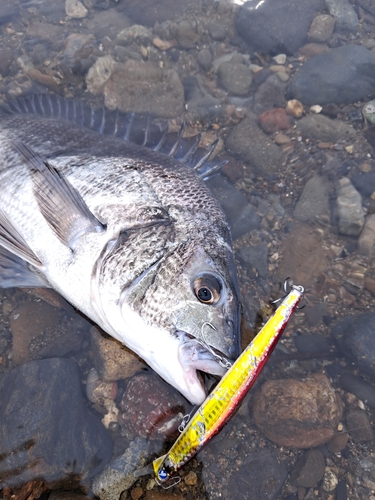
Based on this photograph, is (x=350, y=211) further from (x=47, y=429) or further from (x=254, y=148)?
(x=47, y=429)

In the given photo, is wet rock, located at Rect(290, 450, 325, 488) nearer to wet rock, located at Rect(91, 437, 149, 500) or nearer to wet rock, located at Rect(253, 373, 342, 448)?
wet rock, located at Rect(253, 373, 342, 448)

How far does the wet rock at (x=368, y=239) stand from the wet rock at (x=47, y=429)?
2836 millimetres

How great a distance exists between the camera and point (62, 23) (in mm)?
5445

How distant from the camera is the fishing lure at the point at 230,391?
6.56 feet

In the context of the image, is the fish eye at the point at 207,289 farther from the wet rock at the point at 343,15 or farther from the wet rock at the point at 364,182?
the wet rock at the point at 343,15

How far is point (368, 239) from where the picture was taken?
3822 mm

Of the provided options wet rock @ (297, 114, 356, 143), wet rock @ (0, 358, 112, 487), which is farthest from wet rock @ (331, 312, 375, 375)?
wet rock @ (297, 114, 356, 143)

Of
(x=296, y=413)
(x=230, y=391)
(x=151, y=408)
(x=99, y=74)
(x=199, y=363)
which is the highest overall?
(x=99, y=74)

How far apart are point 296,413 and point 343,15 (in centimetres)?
544

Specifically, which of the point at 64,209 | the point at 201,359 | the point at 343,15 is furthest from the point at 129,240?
the point at 343,15

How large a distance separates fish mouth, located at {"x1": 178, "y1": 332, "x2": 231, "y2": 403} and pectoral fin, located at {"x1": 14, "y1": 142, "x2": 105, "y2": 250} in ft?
3.65

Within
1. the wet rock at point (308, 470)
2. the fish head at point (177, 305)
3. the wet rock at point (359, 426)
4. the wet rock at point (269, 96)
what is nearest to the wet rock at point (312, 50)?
the wet rock at point (269, 96)

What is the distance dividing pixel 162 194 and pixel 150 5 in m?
4.12

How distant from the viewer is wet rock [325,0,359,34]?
5.51 metres
